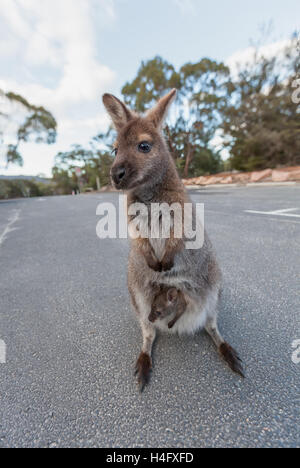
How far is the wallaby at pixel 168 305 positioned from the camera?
1.30 metres

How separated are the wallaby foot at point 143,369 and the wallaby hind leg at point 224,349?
1.25ft

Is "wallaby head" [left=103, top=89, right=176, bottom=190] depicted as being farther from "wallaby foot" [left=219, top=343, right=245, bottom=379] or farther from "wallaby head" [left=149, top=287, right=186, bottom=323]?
"wallaby foot" [left=219, top=343, right=245, bottom=379]

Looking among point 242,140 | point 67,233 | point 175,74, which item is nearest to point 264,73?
point 242,140

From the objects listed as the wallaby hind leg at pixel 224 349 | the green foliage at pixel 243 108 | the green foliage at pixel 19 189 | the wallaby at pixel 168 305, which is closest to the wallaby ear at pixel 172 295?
the wallaby at pixel 168 305

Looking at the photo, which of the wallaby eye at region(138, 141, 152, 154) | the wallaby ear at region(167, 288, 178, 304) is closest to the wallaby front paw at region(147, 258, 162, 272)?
the wallaby ear at region(167, 288, 178, 304)

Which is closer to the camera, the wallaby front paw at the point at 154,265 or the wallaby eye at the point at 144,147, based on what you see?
the wallaby front paw at the point at 154,265

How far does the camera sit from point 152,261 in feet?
4.58

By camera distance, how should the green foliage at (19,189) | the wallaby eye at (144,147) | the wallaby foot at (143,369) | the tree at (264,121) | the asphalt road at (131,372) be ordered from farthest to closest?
the green foliage at (19,189)
the tree at (264,121)
the wallaby eye at (144,147)
the wallaby foot at (143,369)
the asphalt road at (131,372)

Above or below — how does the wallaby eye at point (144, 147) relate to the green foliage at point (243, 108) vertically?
below

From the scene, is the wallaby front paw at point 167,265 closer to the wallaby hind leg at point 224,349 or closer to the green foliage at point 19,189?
the wallaby hind leg at point 224,349

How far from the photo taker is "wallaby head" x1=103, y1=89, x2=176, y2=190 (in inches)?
54.8

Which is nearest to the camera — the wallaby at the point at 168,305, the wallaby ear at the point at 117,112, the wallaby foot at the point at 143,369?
the wallaby foot at the point at 143,369

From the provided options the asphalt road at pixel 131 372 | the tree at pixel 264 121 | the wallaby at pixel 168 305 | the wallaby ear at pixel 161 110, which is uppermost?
the tree at pixel 264 121

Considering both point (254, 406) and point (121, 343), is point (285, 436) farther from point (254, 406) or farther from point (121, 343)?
point (121, 343)
